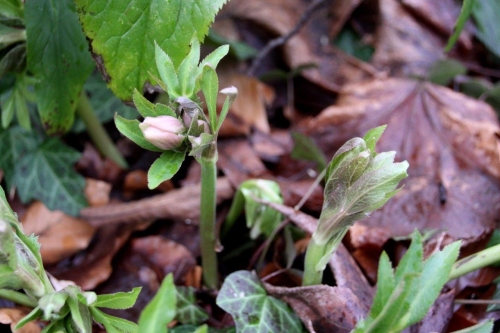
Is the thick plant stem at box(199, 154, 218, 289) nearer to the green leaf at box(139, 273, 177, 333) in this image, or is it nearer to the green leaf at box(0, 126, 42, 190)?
the green leaf at box(139, 273, 177, 333)

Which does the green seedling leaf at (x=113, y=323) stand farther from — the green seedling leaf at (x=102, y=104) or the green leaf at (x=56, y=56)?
the green seedling leaf at (x=102, y=104)

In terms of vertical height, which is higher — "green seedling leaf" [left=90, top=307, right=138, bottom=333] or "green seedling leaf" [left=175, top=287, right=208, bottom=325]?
"green seedling leaf" [left=90, top=307, right=138, bottom=333]

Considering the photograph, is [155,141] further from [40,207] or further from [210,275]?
[40,207]

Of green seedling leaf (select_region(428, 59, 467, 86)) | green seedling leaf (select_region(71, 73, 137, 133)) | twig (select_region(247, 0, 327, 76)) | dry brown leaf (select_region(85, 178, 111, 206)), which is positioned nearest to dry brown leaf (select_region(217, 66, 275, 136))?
twig (select_region(247, 0, 327, 76))

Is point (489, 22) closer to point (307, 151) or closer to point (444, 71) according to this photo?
point (444, 71)

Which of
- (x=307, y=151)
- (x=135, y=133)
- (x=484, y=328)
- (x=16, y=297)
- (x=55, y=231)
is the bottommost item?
(x=55, y=231)

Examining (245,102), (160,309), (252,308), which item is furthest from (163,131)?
(245,102)
